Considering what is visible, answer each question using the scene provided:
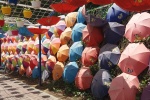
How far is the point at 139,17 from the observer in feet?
24.7

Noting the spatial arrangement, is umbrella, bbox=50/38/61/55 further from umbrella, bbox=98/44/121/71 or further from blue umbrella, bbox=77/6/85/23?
umbrella, bbox=98/44/121/71

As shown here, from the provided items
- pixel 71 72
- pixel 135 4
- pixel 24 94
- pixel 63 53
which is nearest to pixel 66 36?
pixel 63 53

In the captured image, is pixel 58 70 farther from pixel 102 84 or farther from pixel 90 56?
pixel 102 84

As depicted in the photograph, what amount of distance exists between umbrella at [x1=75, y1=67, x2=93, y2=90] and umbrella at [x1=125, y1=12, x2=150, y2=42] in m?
2.74

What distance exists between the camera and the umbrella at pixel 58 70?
39.5 feet

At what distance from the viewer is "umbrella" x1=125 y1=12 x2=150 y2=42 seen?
7242 millimetres

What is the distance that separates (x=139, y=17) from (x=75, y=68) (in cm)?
431

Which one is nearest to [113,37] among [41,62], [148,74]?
[148,74]

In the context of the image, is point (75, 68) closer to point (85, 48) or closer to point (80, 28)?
point (85, 48)

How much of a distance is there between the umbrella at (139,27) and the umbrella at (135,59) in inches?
10.6

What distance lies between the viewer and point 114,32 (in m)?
8.61

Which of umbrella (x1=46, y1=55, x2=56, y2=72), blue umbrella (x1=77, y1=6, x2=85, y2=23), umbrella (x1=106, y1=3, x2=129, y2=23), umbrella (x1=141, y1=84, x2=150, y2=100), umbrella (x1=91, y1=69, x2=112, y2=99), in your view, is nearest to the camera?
umbrella (x1=141, y1=84, x2=150, y2=100)

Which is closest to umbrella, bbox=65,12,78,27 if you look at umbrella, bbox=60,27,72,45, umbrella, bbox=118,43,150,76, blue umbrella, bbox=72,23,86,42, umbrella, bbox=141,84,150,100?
umbrella, bbox=60,27,72,45

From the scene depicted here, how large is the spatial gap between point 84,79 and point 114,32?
2445 mm
